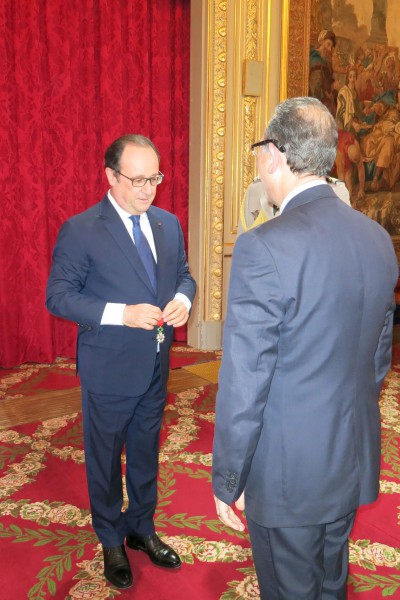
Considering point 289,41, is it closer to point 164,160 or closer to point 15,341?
point 164,160

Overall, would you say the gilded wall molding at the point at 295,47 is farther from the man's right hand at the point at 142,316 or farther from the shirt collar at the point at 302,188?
the shirt collar at the point at 302,188

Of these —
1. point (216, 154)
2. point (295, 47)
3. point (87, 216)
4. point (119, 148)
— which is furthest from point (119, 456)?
point (295, 47)

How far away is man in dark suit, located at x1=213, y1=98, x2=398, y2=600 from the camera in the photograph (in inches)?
54.7

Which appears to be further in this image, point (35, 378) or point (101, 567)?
point (35, 378)

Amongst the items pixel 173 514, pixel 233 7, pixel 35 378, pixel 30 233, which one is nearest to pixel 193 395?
pixel 35 378

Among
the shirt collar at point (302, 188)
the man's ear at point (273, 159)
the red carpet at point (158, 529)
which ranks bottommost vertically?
the red carpet at point (158, 529)

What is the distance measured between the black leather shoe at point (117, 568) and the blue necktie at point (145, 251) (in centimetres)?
114

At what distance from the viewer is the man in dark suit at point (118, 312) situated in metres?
2.20

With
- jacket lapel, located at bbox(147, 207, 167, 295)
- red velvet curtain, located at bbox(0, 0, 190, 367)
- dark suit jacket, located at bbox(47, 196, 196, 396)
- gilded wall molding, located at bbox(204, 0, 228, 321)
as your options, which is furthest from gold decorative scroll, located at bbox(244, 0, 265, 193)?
dark suit jacket, located at bbox(47, 196, 196, 396)

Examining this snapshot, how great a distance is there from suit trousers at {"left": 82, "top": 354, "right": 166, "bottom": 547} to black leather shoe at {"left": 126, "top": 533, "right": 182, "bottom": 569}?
0.13ft

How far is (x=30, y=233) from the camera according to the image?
5469mm

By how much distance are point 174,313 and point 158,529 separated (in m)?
1.26

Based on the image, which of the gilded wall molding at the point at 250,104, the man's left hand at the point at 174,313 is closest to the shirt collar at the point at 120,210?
the man's left hand at the point at 174,313

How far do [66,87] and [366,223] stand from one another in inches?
182
